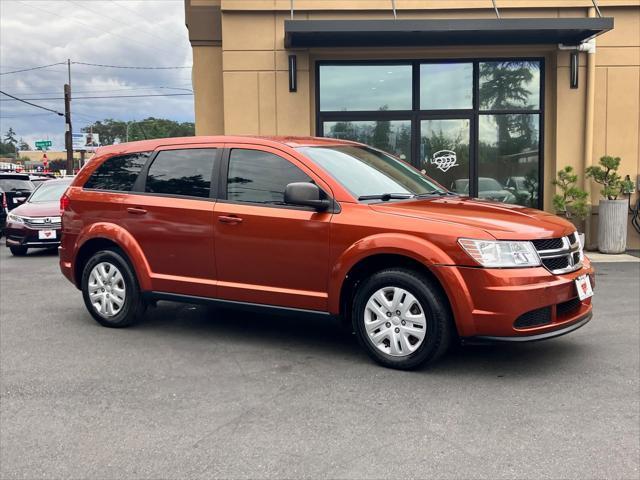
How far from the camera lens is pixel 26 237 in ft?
41.5

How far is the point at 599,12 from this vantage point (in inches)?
457

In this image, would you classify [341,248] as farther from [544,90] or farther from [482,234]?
[544,90]

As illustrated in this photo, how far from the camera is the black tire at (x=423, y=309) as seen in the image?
4.57 m

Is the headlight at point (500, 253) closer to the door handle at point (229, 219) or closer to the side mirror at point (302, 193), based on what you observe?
the side mirror at point (302, 193)

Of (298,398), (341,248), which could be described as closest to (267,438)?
(298,398)

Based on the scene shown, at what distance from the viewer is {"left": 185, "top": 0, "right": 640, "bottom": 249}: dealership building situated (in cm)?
1199

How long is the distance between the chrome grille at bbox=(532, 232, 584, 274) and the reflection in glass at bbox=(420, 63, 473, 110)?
26.6 ft

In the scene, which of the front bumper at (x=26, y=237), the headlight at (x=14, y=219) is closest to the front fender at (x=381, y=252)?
the front bumper at (x=26, y=237)

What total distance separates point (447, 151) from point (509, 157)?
1.19 meters

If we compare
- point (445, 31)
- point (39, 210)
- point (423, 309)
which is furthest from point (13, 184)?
point (423, 309)

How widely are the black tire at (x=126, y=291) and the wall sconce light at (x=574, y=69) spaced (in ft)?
30.1

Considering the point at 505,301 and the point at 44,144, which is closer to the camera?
the point at 505,301

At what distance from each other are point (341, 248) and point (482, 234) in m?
1.05

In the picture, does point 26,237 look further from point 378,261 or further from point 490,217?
point 490,217
